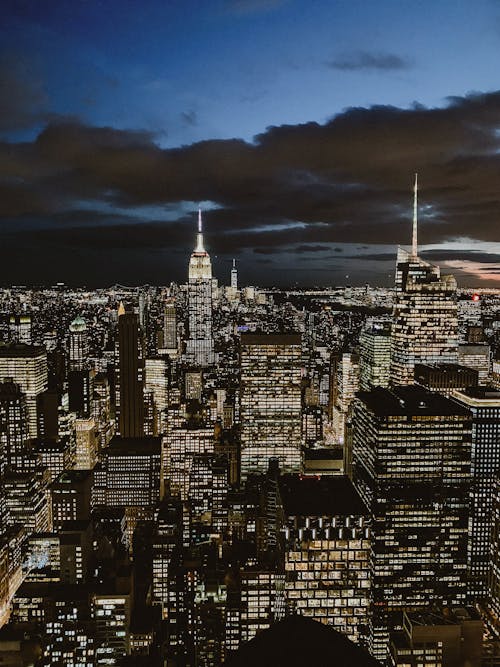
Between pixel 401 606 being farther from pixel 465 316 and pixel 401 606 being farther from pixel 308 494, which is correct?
pixel 465 316

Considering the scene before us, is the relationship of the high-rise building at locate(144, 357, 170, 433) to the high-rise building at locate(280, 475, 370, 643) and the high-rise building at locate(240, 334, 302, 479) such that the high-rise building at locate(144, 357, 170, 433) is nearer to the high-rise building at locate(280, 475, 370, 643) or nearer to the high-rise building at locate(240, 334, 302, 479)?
the high-rise building at locate(240, 334, 302, 479)

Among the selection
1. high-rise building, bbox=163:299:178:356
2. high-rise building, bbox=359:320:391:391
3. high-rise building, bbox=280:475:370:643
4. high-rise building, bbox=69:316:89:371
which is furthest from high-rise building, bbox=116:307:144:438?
high-rise building, bbox=280:475:370:643

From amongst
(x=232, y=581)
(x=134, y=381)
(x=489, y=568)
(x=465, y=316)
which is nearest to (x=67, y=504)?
(x=232, y=581)

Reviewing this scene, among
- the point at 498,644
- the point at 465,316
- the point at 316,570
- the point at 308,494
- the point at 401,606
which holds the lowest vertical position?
the point at 401,606

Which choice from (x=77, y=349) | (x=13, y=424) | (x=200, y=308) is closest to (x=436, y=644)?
(x=13, y=424)

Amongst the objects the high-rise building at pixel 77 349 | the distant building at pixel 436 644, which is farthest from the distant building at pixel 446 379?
the high-rise building at pixel 77 349
